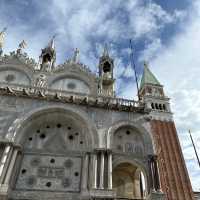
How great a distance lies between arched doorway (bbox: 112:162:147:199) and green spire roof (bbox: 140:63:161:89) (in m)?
22.1

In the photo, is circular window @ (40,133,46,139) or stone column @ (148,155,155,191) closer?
stone column @ (148,155,155,191)

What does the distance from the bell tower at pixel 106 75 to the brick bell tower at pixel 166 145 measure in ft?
17.1

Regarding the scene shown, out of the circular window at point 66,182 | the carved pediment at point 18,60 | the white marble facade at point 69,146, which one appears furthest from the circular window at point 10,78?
the circular window at point 66,182

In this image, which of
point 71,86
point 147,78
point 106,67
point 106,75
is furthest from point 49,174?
point 147,78

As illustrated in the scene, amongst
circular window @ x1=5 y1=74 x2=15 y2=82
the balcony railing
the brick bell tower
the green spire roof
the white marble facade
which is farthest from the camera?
the green spire roof

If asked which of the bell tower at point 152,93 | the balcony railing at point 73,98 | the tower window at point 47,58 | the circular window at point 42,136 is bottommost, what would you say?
the circular window at point 42,136

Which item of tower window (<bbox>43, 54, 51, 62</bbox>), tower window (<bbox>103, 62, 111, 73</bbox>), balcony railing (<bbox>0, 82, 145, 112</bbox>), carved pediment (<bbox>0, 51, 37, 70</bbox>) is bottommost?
balcony railing (<bbox>0, 82, 145, 112</bbox>)

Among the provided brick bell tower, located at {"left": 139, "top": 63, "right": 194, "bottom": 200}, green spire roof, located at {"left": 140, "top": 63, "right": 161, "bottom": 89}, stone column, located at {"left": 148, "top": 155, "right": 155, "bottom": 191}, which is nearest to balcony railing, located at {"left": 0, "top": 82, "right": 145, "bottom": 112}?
stone column, located at {"left": 148, "top": 155, "right": 155, "bottom": 191}

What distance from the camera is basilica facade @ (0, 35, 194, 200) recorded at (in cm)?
1239

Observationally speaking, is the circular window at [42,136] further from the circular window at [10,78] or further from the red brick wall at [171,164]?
the red brick wall at [171,164]

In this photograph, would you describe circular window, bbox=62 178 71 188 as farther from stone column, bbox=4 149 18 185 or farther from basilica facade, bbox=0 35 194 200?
stone column, bbox=4 149 18 185

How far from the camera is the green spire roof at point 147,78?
36162mm

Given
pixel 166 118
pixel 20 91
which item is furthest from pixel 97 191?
pixel 166 118

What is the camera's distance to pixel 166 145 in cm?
2845
